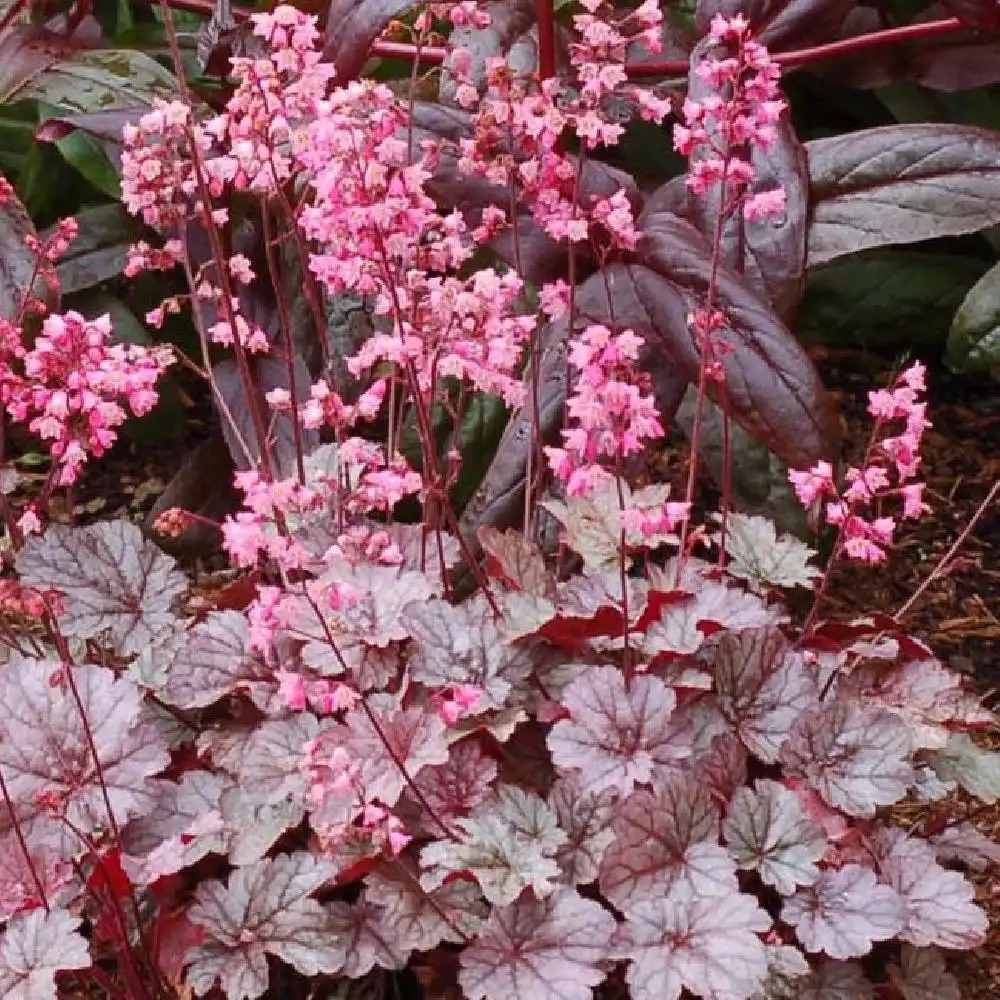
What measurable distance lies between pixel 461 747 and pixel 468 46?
0.90 metres

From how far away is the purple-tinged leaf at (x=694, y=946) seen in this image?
128 centimetres

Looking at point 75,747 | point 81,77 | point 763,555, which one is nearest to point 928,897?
point 763,555

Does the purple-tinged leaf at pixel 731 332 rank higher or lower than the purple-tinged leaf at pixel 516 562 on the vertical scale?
higher

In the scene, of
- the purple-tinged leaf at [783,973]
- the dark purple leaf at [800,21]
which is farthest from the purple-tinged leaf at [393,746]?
the dark purple leaf at [800,21]

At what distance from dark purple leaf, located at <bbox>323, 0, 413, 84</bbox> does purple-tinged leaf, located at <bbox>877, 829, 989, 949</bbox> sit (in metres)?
1.01

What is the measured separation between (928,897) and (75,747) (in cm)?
82

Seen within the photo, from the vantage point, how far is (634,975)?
51.3 inches

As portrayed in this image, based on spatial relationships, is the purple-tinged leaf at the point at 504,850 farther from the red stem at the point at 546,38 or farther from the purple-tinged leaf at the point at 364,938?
the red stem at the point at 546,38

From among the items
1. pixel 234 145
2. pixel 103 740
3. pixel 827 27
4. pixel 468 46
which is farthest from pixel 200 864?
pixel 827 27

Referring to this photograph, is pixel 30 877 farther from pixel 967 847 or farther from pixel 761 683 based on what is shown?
pixel 967 847

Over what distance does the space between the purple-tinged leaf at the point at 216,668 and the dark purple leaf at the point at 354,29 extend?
64 cm

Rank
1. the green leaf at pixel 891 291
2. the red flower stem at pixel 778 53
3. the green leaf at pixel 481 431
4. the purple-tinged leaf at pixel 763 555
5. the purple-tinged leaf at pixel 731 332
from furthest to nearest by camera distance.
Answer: the green leaf at pixel 891 291 → the green leaf at pixel 481 431 → the red flower stem at pixel 778 53 → the purple-tinged leaf at pixel 763 555 → the purple-tinged leaf at pixel 731 332

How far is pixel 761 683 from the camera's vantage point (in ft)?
5.08

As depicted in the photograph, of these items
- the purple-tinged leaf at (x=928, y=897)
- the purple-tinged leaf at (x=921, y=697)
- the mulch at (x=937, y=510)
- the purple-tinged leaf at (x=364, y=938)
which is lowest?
the mulch at (x=937, y=510)
